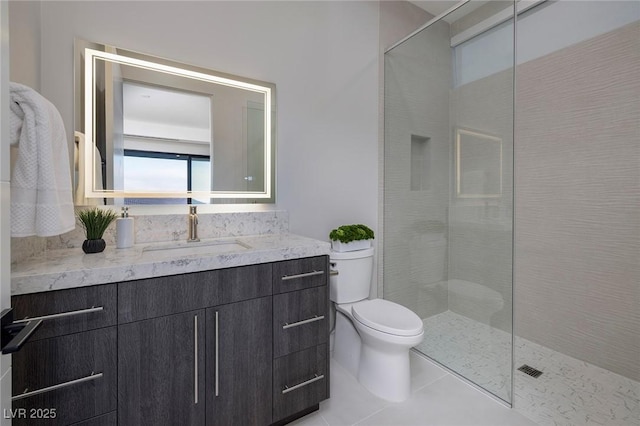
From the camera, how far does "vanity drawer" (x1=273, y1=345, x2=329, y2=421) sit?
1356 millimetres

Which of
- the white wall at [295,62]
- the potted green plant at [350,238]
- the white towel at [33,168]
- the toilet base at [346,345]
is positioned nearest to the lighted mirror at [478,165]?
the white wall at [295,62]

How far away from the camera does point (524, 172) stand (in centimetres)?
228

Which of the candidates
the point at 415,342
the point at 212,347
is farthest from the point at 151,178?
the point at 415,342

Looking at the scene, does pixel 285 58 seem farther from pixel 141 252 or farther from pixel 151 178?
pixel 141 252

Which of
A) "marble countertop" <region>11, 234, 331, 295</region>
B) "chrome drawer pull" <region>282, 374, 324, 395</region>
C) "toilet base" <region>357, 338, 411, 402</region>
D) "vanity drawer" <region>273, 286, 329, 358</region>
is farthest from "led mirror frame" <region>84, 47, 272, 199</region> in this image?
"toilet base" <region>357, 338, 411, 402</region>

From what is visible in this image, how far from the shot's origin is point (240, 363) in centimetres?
125

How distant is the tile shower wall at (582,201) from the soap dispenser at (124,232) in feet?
8.80

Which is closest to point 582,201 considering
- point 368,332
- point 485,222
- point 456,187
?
point 485,222

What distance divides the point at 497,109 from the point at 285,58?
1.46 m

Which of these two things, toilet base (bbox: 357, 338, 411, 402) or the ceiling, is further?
the ceiling

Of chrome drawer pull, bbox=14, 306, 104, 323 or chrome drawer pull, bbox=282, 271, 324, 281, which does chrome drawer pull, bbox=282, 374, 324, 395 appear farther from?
chrome drawer pull, bbox=14, 306, 104, 323

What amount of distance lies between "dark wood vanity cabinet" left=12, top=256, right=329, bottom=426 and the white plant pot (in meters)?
0.47

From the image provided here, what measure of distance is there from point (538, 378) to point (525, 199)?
1.26 metres

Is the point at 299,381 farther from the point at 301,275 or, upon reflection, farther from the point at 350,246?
the point at 350,246
